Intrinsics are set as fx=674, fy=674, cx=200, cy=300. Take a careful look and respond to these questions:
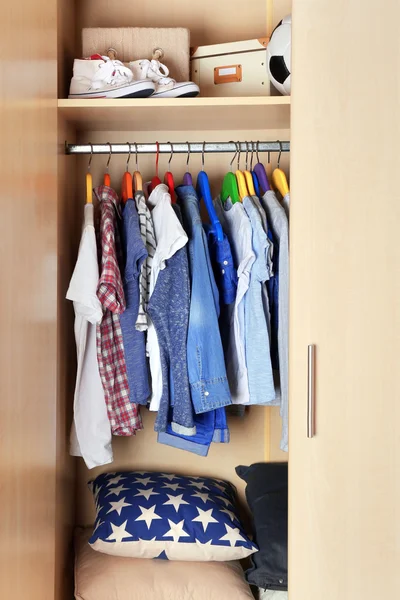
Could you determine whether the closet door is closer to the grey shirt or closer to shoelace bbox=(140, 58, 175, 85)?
the grey shirt

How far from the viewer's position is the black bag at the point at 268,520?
78.6 inches

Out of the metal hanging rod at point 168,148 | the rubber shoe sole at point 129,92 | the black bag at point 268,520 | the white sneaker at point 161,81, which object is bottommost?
the black bag at point 268,520

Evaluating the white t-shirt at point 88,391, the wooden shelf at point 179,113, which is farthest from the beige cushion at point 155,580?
the wooden shelf at point 179,113

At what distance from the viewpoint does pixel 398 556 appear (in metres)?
0.94

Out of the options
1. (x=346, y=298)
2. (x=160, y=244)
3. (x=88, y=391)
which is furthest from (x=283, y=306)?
(x=346, y=298)

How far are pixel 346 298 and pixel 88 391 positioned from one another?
118 cm

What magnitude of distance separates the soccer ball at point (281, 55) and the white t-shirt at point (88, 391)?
2.29 ft

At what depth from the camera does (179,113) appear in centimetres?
215

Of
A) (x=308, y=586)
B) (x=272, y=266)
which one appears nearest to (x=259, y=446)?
(x=272, y=266)

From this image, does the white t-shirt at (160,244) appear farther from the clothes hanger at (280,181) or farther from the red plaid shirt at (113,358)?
the clothes hanger at (280,181)

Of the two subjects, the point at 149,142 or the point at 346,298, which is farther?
the point at 149,142

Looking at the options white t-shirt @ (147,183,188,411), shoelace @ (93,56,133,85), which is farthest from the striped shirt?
shoelace @ (93,56,133,85)

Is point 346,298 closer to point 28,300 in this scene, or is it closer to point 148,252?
point 28,300

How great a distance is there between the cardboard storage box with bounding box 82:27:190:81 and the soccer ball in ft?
0.92
